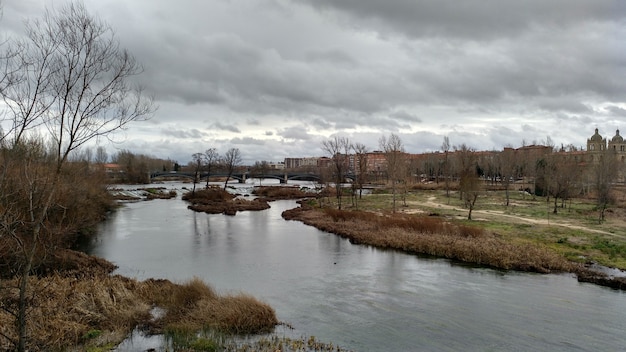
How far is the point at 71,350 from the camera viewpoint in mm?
11609

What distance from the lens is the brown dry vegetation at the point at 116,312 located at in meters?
12.1

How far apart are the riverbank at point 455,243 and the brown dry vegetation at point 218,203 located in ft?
58.2

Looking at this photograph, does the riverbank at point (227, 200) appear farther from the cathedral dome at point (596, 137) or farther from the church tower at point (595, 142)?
the cathedral dome at point (596, 137)

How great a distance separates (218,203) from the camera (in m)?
61.3

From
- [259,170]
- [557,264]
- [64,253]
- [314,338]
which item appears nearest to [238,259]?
[64,253]

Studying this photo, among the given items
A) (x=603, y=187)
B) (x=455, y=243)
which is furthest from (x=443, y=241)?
(x=603, y=187)

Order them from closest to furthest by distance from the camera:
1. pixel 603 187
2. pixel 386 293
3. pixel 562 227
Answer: pixel 386 293, pixel 562 227, pixel 603 187

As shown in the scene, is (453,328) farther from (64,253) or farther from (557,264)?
(64,253)

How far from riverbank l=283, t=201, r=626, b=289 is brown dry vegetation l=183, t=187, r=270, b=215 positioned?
17743mm

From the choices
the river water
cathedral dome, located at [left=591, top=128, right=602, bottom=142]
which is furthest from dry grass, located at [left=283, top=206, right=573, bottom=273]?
cathedral dome, located at [left=591, top=128, right=602, bottom=142]

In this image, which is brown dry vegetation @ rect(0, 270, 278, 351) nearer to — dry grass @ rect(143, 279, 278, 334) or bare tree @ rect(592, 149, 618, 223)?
dry grass @ rect(143, 279, 278, 334)

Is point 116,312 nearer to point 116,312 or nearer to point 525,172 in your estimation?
point 116,312

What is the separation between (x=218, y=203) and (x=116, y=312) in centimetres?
4757

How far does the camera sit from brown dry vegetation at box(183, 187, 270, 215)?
2158 inches
